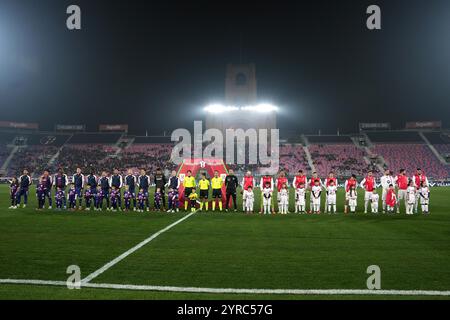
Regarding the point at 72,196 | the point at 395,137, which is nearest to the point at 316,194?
the point at 72,196

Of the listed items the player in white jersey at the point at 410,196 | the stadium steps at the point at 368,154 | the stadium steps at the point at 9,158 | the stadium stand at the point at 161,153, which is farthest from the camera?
the stadium steps at the point at 9,158

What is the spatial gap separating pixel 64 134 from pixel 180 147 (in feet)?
72.1

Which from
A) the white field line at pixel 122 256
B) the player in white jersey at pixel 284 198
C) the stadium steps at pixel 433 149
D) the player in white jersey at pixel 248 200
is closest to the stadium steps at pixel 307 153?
the stadium steps at pixel 433 149

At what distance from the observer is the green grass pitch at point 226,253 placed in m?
6.43

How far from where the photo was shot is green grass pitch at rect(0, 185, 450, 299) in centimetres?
643

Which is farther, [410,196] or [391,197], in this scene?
[391,197]

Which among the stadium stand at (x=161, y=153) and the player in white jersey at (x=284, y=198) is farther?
the stadium stand at (x=161, y=153)

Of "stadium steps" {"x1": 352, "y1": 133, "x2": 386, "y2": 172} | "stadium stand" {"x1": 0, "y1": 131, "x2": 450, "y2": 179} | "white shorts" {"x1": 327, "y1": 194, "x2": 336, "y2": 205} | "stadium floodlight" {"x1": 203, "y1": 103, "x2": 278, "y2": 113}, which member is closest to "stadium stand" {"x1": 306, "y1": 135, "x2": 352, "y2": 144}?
"stadium stand" {"x1": 0, "y1": 131, "x2": 450, "y2": 179}

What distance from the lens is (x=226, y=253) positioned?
8.70m

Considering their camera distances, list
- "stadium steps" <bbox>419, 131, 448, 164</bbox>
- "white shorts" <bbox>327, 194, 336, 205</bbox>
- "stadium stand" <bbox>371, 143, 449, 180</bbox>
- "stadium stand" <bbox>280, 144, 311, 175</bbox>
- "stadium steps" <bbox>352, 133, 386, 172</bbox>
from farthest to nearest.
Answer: "stadium steps" <bbox>419, 131, 448, 164</bbox>, "stadium steps" <bbox>352, 133, 386, 172</bbox>, "stadium stand" <bbox>280, 144, 311, 175</bbox>, "stadium stand" <bbox>371, 143, 449, 180</bbox>, "white shorts" <bbox>327, 194, 336, 205</bbox>

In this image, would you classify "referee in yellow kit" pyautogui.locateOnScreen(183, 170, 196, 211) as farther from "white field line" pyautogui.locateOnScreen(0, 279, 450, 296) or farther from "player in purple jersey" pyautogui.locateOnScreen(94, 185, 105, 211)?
"white field line" pyautogui.locateOnScreen(0, 279, 450, 296)

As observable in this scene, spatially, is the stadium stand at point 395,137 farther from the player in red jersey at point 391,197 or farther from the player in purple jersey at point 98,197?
the player in purple jersey at point 98,197

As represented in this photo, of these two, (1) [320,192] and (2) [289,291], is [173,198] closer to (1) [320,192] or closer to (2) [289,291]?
(1) [320,192]
